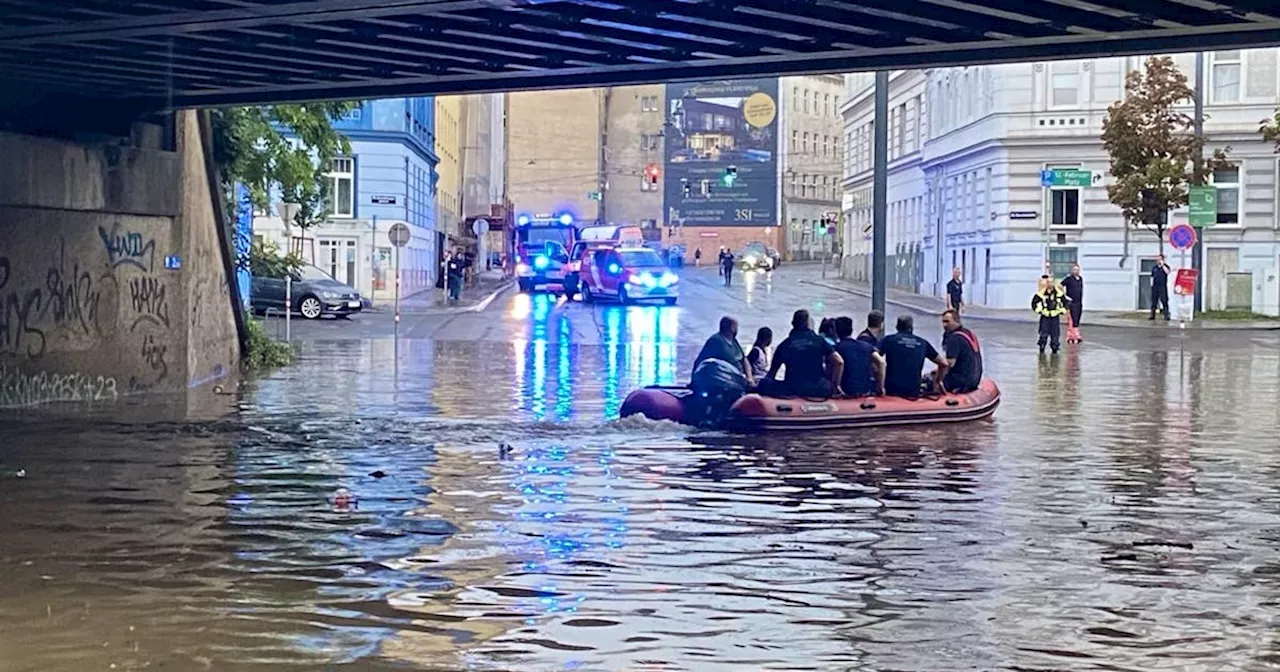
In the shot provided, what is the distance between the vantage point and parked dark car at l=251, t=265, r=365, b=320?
142 ft

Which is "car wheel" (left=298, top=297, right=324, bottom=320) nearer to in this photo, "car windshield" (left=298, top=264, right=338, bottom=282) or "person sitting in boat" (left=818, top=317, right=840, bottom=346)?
"car windshield" (left=298, top=264, right=338, bottom=282)

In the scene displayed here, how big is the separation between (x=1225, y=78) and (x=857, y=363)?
1555 inches

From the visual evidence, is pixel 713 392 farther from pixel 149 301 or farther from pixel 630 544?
pixel 149 301

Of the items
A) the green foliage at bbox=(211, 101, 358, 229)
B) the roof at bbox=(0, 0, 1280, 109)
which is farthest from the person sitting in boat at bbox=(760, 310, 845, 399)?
the green foliage at bbox=(211, 101, 358, 229)

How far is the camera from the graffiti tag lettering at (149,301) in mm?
22278

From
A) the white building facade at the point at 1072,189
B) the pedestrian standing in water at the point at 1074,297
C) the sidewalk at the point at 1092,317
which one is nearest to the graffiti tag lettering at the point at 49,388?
the sidewalk at the point at 1092,317

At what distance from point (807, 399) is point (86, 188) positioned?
911cm

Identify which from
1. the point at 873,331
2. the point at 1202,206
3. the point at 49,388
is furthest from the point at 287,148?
the point at 1202,206

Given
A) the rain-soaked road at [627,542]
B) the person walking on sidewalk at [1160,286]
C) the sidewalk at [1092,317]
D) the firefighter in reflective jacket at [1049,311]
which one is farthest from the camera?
the person walking on sidewalk at [1160,286]

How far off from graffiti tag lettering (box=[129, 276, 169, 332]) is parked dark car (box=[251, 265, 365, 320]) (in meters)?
19.9

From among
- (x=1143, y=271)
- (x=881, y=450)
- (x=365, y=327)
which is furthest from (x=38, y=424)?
(x=1143, y=271)

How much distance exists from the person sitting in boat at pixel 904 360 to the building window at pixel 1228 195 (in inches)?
1464

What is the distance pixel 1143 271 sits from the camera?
55.3m

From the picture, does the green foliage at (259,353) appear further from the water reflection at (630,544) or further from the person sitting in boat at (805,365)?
the person sitting in boat at (805,365)
